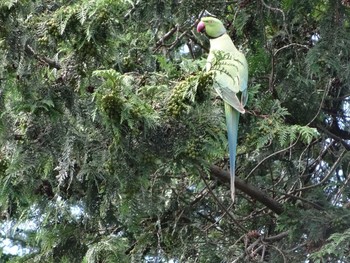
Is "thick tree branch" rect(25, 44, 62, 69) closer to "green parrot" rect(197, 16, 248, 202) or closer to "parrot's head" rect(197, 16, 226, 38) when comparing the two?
"green parrot" rect(197, 16, 248, 202)

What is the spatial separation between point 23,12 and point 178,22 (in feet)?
4.58

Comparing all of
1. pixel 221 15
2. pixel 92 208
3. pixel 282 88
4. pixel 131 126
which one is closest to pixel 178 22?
pixel 221 15

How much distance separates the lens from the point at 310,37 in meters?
4.32

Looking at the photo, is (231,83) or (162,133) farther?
(231,83)

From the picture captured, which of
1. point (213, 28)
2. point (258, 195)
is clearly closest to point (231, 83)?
point (213, 28)

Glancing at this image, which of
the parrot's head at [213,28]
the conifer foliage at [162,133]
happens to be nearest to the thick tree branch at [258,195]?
the conifer foliage at [162,133]

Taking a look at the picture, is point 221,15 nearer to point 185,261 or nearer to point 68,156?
point 185,261

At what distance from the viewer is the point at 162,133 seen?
271cm

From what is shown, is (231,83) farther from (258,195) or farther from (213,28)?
(258,195)

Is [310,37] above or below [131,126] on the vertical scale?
above

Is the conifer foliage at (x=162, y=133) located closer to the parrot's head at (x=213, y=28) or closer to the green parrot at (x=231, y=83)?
the green parrot at (x=231, y=83)

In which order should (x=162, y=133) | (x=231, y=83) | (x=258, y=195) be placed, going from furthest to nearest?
(x=258, y=195) < (x=231, y=83) < (x=162, y=133)

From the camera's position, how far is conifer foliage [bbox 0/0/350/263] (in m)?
2.73

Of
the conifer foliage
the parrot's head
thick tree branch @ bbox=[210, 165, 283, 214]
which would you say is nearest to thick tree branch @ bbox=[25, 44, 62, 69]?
the conifer foliage
